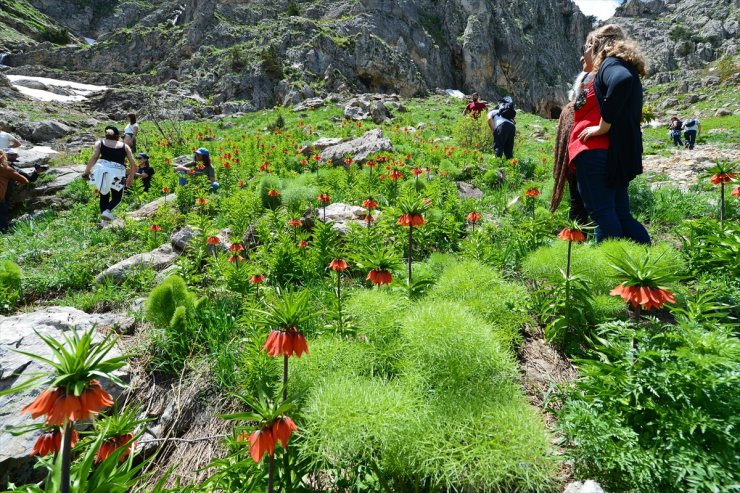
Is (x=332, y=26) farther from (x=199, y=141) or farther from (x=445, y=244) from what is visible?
(x=445, y=244)

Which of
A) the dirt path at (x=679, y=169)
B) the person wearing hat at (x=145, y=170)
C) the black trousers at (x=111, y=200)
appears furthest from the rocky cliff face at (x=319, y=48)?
the dirt path at (x=679, y=169)

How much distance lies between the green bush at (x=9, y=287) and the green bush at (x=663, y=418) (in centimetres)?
525

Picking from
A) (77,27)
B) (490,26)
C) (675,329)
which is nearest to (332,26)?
(490,26)

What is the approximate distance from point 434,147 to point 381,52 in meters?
31.4

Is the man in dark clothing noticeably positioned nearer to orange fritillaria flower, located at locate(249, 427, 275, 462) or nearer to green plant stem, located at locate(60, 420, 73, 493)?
orange fritillaria flower, located at locate(249, 427, 275, 462)

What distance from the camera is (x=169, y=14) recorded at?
50.7 m

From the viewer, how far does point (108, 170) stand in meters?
6.60

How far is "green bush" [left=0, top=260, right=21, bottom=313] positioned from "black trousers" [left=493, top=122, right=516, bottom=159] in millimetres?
9145

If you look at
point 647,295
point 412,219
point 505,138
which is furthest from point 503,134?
point 647,295

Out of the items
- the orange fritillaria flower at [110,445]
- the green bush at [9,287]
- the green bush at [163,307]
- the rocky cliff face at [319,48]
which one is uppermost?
the rocky cliff face at [319,48]

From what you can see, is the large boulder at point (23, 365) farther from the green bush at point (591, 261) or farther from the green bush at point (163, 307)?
the green bush at point (591, 261)

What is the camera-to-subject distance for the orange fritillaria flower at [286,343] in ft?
5.00

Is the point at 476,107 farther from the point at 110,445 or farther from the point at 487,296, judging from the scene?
the point at 110,445

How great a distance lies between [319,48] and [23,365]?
37.5m
